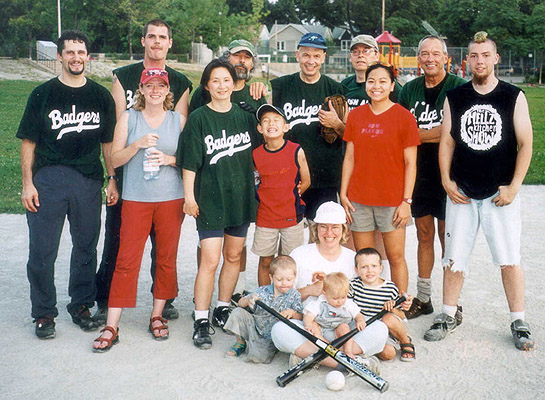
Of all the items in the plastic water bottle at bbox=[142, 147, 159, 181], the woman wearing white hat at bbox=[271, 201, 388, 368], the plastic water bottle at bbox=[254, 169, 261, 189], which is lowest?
the woman wearing white hat at bbox=[271, 201, 388, 368]

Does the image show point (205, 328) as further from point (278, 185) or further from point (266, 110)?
point (266, 110)

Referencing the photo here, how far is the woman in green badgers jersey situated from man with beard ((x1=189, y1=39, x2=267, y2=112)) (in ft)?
1.20

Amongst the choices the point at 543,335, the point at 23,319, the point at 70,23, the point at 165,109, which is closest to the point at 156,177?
the point at 165,109

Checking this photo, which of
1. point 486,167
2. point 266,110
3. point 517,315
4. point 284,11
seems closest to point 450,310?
point 517,315

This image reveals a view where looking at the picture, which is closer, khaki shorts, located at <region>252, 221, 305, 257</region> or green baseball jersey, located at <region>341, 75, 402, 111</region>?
khaki shorts, located at <region>252, 221, 305, 257</region>

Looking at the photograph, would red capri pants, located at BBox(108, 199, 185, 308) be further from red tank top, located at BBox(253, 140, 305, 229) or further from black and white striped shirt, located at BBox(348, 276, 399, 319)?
black and white striped shirt, located at BBox(348, 276, 399, 319)

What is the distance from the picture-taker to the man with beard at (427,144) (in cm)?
512

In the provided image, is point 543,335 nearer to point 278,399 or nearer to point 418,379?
point 418,379

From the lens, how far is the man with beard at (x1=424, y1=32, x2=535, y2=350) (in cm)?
453

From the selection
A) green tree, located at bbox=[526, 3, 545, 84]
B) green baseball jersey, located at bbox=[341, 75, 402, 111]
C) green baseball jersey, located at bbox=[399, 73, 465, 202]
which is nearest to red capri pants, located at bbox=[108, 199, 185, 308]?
green baseball jersey, located at bbox=[341, 75, 402, 111]

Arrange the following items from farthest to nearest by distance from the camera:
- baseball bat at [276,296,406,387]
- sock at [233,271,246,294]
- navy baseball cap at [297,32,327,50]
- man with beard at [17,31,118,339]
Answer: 1. sock at [233,271,246,294]
2. navy baseball cap at [297,32,327,50]
3. man with beard at [17,31,118,339]
4. baseball bat at [276,296,406,387]

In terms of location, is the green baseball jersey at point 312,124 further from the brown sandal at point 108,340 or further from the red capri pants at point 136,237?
the brown sandal at point 108,340

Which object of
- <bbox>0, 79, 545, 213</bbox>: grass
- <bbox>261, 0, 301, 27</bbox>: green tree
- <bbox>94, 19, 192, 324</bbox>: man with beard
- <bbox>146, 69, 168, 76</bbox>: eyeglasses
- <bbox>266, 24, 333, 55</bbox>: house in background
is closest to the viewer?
<bbox>146, 69, 168, 76</bbox>: eyeglasses

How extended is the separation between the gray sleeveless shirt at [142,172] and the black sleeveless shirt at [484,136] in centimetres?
207
